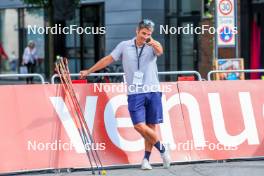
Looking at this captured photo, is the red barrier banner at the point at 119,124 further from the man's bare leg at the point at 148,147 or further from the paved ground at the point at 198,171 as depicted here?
the man's bare leg at the point at 148,147

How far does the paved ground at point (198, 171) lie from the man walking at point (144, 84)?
0.61ft

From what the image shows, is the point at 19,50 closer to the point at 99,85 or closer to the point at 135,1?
the point at 135,1

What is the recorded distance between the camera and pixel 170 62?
23.3 m

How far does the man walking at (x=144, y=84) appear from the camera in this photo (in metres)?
8.88

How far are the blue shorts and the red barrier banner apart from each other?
518 millimetres

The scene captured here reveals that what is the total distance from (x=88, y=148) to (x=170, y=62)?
47.7 feet

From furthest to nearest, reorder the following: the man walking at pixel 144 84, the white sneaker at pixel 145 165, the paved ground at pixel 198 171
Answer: the white sneaker at pixel 145 165 < the man walking at pixel 144 84 < the paved ground at pixel 198 171

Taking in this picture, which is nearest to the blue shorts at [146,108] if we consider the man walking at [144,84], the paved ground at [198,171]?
the man walking at [144,84]

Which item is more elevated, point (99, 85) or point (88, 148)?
point (99, 85)

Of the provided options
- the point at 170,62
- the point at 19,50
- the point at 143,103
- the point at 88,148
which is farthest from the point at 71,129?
the point at 19,50

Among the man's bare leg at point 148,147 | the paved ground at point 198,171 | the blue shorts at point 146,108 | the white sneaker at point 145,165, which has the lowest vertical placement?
the paved ground at point 198,171

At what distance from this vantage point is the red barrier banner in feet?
29.3

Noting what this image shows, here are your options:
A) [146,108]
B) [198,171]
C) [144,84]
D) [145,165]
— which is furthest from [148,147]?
[144,84]

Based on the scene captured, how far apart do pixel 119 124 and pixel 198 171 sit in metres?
1.31
